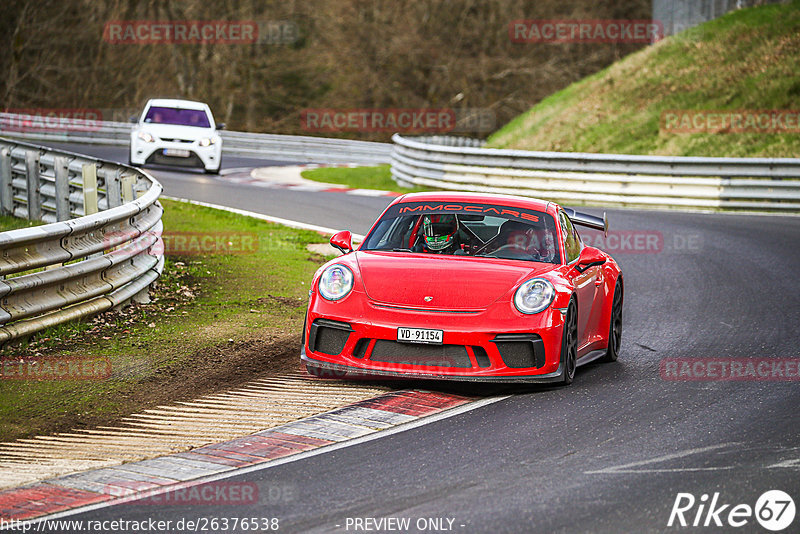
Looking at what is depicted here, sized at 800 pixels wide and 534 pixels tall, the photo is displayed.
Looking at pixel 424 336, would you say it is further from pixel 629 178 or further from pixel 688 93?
pixel 688 93

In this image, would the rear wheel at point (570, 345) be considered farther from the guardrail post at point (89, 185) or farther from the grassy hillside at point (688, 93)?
the grassy hillside at point (688, 93)

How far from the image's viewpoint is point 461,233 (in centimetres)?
874

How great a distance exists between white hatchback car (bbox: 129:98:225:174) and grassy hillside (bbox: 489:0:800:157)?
1014 cm

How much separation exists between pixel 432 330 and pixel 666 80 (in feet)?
87.7

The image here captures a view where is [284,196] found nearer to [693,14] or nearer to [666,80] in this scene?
[666,80]

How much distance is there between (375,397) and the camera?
7.21 m

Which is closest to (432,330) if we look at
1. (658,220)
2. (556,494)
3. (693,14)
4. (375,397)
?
(375,397)

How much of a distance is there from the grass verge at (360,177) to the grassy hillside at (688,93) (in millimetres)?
4843

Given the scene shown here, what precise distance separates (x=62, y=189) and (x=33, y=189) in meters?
1.00

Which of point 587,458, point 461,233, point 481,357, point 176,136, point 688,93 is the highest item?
point 688,93

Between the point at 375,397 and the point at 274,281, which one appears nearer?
the point at 375,397

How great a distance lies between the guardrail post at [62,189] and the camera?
14516 mm

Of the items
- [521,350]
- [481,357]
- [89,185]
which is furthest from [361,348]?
[89,185]

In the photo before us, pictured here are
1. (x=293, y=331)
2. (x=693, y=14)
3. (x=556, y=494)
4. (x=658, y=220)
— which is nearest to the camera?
(x=556, y=494)
